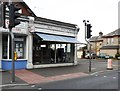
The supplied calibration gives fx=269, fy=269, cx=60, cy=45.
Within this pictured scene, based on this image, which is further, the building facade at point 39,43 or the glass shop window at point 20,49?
the glass shop window at point 20,49

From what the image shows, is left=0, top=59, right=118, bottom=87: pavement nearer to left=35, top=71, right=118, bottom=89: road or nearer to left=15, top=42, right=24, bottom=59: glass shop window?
left=35, top=71, right=118, bottom=89: road

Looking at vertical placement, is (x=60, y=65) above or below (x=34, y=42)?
below

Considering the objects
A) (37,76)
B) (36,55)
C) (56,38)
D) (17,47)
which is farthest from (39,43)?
(37,76)

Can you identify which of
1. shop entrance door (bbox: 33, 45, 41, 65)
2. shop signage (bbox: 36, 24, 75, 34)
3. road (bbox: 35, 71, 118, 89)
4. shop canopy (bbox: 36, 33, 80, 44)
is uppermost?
shop signage (bbox: 36, 24, 75, 34)

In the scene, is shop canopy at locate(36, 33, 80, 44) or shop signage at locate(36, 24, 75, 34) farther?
shop signage at locate(36, 24, 75, 34)

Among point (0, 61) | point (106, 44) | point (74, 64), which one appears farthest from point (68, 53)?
point (106, 44)

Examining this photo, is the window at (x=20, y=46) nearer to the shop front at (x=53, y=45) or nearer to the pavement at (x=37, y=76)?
the shop front at (x=53, y=45)

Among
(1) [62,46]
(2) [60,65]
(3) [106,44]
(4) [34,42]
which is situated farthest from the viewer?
(3) [106,44]

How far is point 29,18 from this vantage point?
22547mm

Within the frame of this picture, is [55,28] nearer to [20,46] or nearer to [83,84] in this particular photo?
[20,46]

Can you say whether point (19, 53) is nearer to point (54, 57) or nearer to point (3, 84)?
point (54, 57)

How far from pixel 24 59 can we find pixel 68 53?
7.48 m

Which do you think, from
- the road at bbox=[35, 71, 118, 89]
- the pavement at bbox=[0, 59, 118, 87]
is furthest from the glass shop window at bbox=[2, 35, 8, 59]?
the road at bbox=[35, 71, 118, 89]


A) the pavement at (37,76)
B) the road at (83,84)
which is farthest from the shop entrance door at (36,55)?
the road at (83,84)
